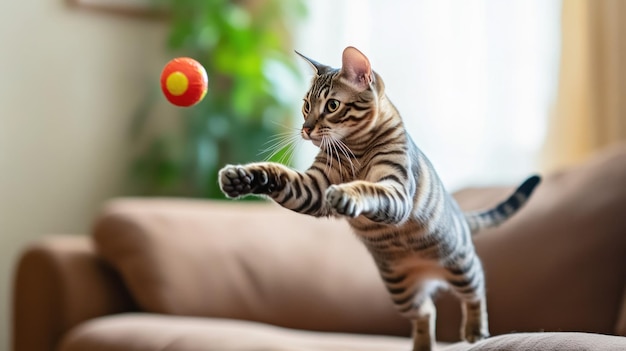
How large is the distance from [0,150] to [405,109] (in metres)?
1.30

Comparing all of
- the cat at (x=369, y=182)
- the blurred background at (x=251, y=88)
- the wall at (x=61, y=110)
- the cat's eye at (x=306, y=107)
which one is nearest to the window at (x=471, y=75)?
the blurred background at (x=251, y=88)

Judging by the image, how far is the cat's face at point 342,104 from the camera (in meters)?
0.88

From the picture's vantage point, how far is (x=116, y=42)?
Answer: 9.65ft

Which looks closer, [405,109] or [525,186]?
[525,186]

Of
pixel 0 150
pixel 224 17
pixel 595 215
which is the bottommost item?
pixel 0 150

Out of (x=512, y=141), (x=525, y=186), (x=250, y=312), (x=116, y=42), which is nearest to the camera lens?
(x=525, y=186)

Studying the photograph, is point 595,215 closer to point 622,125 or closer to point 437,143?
point 622,125

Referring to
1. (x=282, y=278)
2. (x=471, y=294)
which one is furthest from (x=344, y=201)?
(x=282, y=278)

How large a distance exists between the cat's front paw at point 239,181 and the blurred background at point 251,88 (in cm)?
126

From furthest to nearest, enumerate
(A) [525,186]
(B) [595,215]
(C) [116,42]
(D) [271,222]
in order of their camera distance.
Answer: (C) [116,42] < (D) [271,222] < (B) [595,215] < (A) [525,186]

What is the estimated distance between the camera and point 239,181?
83cm

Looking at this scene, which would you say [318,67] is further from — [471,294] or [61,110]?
[61,110]

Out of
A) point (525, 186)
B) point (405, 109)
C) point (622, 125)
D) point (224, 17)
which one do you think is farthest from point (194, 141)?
point (525, 186)

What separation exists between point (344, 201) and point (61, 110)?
7.44 ft
